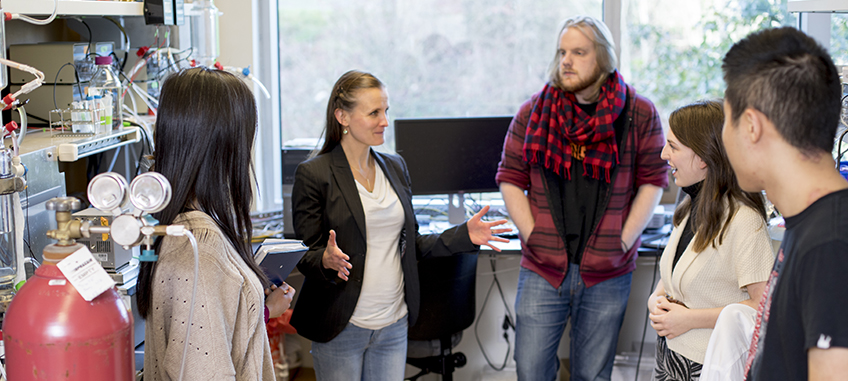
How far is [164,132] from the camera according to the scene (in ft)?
3.80

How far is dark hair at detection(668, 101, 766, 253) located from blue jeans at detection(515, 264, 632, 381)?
624mm

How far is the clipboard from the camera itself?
1406 millimetres

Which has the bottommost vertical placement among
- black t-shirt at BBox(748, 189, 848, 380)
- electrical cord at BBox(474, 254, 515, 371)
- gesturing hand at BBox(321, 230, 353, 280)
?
electrical cord at BBox(474, 254, 515, 371)

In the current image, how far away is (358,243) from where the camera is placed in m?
1.87

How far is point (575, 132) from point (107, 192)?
1529 millimetres

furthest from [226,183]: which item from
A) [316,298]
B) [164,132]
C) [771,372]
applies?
[771,372]

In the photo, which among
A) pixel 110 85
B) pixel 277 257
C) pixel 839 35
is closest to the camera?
pixel 277 257

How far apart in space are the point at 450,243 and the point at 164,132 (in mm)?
995

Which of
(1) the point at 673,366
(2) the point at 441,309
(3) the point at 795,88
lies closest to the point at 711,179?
(1) the point at 673,366

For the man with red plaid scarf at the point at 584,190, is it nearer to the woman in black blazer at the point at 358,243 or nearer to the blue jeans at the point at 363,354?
the woman in black blazer at the point at 358,243

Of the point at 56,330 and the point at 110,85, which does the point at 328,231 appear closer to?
the point at 110,85

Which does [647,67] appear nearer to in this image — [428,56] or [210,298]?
[428,56]

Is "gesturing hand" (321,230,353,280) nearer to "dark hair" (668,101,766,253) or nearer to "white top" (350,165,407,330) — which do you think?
"white top" (350,165,407,330)

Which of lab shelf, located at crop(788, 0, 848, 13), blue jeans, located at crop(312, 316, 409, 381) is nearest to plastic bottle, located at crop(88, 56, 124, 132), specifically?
blue jeans, located at crop(312, 316, 409, 381)
